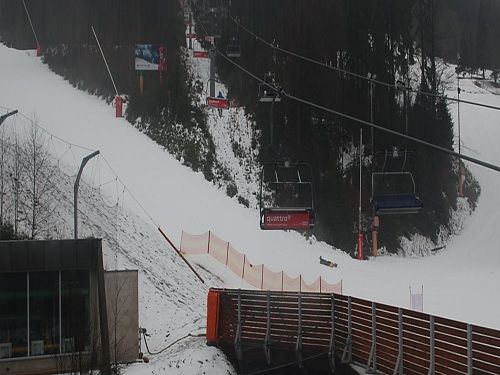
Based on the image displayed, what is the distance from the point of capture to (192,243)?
26844mm

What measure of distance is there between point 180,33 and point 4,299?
2993 centimetres

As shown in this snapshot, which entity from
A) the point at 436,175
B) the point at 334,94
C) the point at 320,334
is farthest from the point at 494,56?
the point at 320,334

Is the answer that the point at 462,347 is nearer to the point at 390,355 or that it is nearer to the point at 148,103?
the point at 390,355

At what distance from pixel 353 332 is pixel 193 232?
1507 cm

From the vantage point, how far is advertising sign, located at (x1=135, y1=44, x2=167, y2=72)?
39.0 meters

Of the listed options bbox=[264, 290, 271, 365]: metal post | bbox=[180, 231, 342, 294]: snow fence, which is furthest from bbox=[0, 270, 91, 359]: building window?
bbox=[180, 231, 342, 294]: snow fence

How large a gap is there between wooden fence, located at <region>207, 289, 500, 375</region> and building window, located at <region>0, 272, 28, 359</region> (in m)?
4.14

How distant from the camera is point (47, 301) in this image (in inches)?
555

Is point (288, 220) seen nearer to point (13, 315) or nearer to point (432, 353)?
point (432, 353)

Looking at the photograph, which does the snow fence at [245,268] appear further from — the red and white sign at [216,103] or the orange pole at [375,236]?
the orange pole at [375,236]

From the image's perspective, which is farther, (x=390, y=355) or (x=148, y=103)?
(x=148, y=103)

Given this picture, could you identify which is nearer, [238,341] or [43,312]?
[43,312]

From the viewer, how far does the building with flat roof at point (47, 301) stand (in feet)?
45.1

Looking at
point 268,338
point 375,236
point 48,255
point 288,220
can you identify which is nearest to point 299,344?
point 268,338
